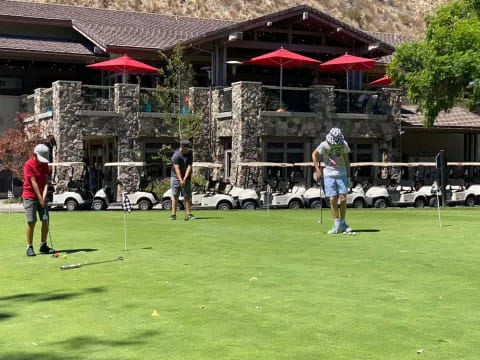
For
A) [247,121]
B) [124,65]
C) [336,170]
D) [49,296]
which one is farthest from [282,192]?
[49,296]

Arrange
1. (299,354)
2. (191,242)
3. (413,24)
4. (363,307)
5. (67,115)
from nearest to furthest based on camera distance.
A: (299,354)
(363,307)
(191,242)
(67,115)
(413,24)

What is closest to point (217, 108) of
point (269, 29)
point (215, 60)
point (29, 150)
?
point (215, 60)

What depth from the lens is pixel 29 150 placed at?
100 feet

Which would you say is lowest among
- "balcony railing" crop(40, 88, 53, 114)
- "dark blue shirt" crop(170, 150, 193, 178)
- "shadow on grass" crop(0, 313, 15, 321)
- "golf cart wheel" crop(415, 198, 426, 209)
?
"shadow on grass" crop(0, 313, 15, 321)

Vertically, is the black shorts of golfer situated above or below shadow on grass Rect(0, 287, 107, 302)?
above

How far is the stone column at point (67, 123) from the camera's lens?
29.8 metres

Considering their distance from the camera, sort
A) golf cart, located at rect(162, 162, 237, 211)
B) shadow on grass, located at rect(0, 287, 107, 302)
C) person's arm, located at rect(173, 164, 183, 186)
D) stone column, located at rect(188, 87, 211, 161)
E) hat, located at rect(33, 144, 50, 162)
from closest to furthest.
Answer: shadow on grass, located at rect(0, 287, 107, 302) → hat, located at rect(33, 144, 50, 162) → person's arm, located at rect(173, 164, 183, 186) → golf cart, located at rect(162, 162, 237, 211) → stone column, located at rect(188, 87, 211, 161)

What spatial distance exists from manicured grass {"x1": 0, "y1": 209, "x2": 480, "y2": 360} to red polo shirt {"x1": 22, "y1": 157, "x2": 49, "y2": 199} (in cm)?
94

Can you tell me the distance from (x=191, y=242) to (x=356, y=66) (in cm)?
2093

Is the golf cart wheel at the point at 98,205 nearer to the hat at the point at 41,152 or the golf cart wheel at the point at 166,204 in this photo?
the golf cart wheel at the point at 166,204

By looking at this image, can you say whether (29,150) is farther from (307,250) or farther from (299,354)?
(299,354)

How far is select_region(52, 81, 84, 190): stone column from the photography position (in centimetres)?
2980

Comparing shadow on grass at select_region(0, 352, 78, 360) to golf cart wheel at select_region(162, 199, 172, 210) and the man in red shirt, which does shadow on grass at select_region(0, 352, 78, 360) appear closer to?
the man in red shirt

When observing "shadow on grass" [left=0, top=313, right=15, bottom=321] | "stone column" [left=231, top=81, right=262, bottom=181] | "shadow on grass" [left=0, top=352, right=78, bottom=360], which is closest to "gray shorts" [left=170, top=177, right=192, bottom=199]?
"shadow on grass" [left=0, top=313, right=15, bottom=321]
